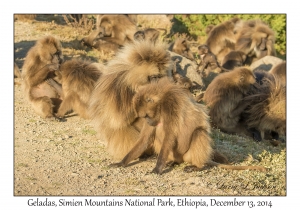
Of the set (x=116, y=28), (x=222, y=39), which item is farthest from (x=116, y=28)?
(x=222, y=39)

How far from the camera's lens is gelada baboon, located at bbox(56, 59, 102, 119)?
741 cm

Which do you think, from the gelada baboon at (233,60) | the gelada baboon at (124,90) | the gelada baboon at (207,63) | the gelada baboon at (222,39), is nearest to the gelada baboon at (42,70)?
the gelada baboon at (124,90)

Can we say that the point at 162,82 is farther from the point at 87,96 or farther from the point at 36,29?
the point at 36,29

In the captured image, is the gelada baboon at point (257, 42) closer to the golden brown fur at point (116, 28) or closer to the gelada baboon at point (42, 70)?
the golden brown fur at point (116, 28)

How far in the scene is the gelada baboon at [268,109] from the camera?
8.20m

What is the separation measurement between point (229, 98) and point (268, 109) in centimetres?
69

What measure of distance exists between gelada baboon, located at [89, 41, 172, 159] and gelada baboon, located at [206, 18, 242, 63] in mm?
8686

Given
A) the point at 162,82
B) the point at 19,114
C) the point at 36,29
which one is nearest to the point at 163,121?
the point at 162,82

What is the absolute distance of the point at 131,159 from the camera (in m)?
5.34

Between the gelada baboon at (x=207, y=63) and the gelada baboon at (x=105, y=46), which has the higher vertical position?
the gelada baboon at (x=105, y=46)

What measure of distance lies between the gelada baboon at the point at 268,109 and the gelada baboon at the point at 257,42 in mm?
5020

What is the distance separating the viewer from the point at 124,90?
540 cm

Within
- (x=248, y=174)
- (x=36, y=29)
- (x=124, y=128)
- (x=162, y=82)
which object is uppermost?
(x=36, y=29)

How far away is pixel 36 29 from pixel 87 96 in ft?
18.6
